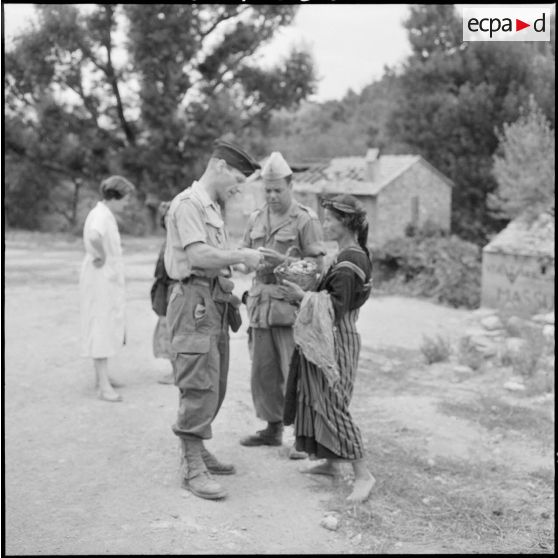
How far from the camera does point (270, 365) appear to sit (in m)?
5.05

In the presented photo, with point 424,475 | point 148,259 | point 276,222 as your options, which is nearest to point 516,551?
point 424,475

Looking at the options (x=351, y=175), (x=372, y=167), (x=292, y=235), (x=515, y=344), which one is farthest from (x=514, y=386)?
(x=351, y=175)

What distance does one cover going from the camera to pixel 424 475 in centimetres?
506

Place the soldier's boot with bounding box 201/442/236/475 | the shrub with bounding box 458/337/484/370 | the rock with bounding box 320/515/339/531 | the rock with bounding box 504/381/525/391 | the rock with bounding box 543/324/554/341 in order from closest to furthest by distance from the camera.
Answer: the rock with bounding box 320/515/339/531 → the soldier's boot with bounding box 201/442/236/475 → the rock with bounding box 504/381/525/391 → the shrub with bounding box 458/337/484/370 → the rock with bounding box 543/324/554/341

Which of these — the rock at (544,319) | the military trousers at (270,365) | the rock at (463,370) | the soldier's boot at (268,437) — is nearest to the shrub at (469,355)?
the rock at (463,370)

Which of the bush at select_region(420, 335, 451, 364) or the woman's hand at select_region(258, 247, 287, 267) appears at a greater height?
the woman's hand at select_region(258, 247, 287, 267)

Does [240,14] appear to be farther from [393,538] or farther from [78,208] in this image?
[393,538]

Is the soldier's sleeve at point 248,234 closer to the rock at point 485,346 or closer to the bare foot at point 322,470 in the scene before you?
the bare foot at point 322,470

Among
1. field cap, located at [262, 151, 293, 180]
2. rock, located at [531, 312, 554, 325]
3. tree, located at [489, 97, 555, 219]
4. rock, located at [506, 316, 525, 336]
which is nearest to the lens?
field cap, located at [262, 151, 293, 180]

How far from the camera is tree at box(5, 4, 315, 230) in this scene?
24.6m

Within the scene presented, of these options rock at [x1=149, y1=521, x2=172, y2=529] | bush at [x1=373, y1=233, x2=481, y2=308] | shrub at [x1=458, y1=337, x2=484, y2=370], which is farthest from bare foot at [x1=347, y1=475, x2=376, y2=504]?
bush at [x1=373, y1=233, x2=481, y2=308]

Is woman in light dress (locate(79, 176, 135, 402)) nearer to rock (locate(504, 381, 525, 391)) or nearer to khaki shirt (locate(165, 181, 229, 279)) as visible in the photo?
khaki shirt (locate(165, 181, 229, 279))

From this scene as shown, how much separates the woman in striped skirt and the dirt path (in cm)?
29

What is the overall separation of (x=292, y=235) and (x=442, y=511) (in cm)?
195
